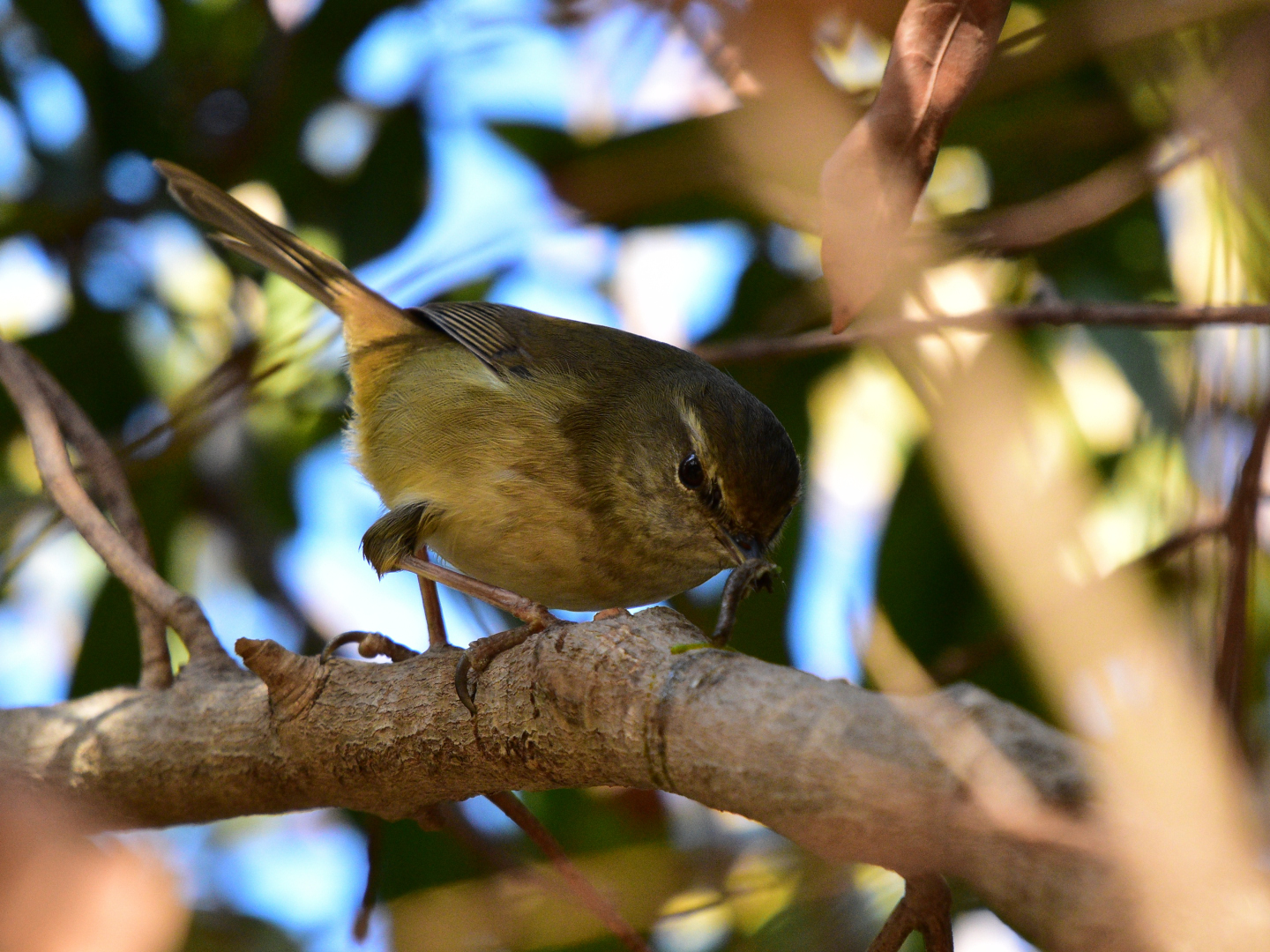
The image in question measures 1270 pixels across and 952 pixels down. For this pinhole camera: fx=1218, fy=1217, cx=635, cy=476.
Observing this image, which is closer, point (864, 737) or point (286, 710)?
point (864, 737)

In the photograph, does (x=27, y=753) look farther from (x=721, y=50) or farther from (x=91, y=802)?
(x=721, y=50)

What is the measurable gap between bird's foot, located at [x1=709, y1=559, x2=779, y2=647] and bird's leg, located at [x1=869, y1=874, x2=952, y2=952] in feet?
1.42

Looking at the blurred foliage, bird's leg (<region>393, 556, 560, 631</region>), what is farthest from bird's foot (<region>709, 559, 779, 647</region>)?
the blurred foliage

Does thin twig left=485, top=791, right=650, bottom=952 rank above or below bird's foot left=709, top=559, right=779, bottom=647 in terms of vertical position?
below

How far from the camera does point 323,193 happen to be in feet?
14.0

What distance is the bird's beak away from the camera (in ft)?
9.74

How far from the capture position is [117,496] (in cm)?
270

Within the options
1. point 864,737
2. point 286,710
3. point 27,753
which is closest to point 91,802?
point 27,753

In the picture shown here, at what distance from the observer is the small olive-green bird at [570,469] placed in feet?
9.95

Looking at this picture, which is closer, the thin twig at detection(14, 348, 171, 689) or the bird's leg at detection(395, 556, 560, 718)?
the bird's leg at detection(395, 556, 560, 718)

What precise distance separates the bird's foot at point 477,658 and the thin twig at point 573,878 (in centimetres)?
26

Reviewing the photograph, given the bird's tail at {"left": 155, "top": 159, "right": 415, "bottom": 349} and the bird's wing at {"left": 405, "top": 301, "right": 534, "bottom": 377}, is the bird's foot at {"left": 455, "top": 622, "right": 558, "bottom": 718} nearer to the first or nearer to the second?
the bird's wing at {"left": 405, "top": 301, "right": 534, "bottom": 377}

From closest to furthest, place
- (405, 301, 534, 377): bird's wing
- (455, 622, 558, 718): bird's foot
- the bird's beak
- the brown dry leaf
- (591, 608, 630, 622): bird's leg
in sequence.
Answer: the brown dry leaf, (591, 608, 630, 622): bird's leg, (455, 622, 558, 718): bird's foot, the bird's beak, (405, 301, 534, 377): bird's wing

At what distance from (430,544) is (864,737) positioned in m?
2.11
